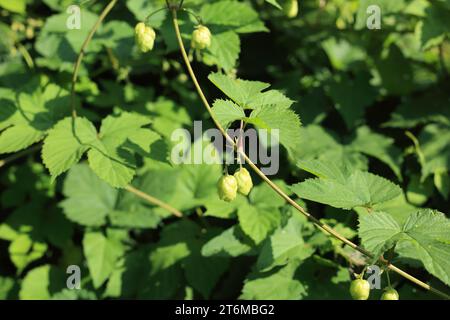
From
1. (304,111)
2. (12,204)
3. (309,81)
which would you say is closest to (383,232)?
(304,111)

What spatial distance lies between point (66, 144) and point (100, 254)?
0.77 meters

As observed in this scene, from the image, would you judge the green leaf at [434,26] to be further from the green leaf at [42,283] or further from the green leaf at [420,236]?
the green leaf at [42,283]

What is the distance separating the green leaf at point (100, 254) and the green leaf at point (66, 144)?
0.70m

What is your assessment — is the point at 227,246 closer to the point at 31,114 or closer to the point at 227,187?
the point at 227,187

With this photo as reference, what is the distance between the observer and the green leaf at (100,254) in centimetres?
269

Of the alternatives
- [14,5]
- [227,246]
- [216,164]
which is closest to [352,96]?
[216,164]

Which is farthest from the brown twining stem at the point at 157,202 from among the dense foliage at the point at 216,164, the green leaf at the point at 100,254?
the green leaf at the point at 100,254

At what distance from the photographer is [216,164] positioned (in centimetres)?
286

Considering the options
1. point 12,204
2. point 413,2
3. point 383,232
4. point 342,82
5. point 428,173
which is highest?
point 413,2

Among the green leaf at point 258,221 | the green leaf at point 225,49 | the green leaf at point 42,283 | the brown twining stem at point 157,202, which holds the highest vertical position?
the green leaf at point 225,49

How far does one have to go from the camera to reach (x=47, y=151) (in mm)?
2127

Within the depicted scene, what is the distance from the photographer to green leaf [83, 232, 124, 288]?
269 cm

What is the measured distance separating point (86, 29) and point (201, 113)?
76 centimetres

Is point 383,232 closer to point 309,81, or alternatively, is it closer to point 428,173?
point 428,173
